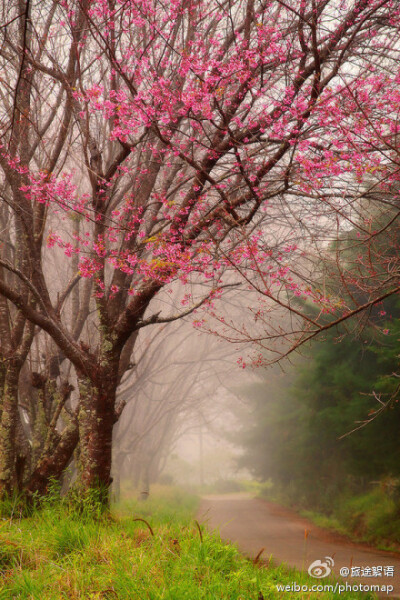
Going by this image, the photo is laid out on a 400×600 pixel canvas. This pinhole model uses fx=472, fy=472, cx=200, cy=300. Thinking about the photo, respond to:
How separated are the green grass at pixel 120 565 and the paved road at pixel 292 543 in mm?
529

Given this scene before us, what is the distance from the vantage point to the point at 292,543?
1000 cm

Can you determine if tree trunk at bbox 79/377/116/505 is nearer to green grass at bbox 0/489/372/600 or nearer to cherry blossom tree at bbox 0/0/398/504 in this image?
cherry blossom tree at bbox 0/0/398/504

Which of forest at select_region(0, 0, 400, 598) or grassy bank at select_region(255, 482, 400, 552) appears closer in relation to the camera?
forest at select_region(0, 0, 400, 598)

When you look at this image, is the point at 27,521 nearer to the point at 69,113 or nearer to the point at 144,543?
the point at 144,543

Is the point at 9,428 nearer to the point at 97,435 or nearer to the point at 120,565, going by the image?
the point at 97,435

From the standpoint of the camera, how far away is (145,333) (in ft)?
55.3

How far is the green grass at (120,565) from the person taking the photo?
12.3ft

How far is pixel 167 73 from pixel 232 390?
1565 cm

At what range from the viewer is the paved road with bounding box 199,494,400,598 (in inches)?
271

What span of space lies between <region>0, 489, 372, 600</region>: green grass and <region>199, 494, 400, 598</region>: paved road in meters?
0.53

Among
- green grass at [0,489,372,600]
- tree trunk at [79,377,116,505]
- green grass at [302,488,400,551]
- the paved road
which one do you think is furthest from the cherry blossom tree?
green grass at [302,488,400,551]

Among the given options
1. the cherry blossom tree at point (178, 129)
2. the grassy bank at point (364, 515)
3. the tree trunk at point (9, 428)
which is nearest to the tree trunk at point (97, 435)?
the cherry blossom tree at point (178, 129)

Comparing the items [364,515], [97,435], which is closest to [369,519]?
[364,515]

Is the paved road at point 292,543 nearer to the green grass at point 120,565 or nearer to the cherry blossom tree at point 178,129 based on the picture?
the green grass at point 120,565
